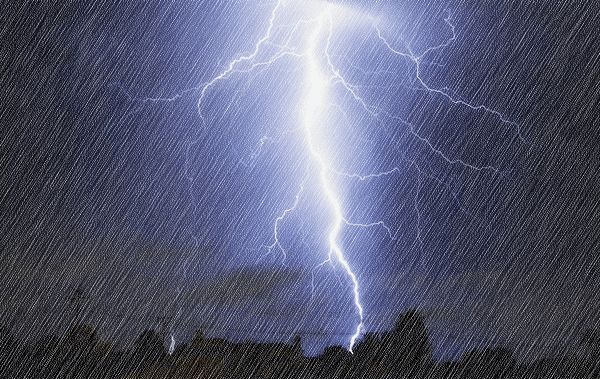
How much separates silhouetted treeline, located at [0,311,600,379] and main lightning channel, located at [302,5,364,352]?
1012 millimetres

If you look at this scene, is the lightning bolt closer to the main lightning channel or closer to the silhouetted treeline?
the main lightning channel

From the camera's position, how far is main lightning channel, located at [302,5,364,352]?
9133 millimetres

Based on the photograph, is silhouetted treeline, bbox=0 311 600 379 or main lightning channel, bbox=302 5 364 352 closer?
silhouetted treeline, bbox=0 311 600 379

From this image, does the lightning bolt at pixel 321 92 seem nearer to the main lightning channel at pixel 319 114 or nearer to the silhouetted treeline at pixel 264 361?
the main lightning channel at pixel 319 114

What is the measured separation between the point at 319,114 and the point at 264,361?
3679 millimetres

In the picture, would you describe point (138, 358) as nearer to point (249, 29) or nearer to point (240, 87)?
point (240, 87)

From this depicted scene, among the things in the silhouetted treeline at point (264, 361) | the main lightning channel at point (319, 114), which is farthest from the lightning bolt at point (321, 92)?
the silhouetted treeline at point (264, 361)

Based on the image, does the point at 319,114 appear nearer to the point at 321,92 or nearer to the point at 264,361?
the point at 321,92

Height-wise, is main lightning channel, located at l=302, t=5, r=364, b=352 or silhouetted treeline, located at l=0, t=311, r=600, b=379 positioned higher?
main lightning channel, located at l=302, t=5, r=364, b=352

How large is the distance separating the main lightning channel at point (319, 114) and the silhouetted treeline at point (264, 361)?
3.32ft

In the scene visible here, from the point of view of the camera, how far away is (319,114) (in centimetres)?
1017

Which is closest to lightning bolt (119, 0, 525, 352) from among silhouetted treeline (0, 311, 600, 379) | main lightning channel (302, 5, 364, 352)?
main lightning channel (302, 5, 364, 352)

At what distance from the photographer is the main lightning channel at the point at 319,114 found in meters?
9.13

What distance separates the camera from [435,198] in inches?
420
